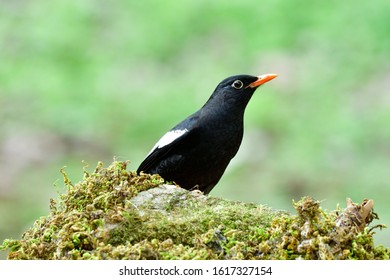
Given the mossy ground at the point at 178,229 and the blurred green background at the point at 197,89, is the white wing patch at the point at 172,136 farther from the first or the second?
the blurred green background at the point at 197,89

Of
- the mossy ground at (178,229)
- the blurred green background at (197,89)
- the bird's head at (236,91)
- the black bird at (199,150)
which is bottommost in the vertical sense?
the mossy ground at (178,229)

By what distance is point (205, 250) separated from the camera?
304 cm

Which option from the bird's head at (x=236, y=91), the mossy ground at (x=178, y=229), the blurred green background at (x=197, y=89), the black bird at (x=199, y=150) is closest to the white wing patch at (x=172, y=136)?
the black bird at (x=199, y=150)

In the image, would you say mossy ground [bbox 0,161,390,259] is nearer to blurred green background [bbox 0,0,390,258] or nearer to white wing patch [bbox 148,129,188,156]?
white wing patch [bbox 148,129,188,156]

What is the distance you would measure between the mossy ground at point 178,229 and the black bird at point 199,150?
1703 millimetres

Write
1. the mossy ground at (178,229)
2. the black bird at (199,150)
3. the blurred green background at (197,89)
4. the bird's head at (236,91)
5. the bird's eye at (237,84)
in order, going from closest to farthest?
1. the mossy ground at (178,229)
2. the black bird at (199,150)
3. the bird's head at (236,91)
4. the bird's eye at (237,84)
5. the blurred green background at (197,89)

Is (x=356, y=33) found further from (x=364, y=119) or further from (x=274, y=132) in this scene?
(x=274, y=132)

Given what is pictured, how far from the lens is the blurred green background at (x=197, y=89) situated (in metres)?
9.14

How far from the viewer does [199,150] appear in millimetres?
5402

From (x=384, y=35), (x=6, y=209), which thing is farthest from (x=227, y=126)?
(x=384, y=35)

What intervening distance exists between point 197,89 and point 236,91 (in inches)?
188

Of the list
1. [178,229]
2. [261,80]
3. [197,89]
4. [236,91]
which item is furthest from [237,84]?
[197,89]
